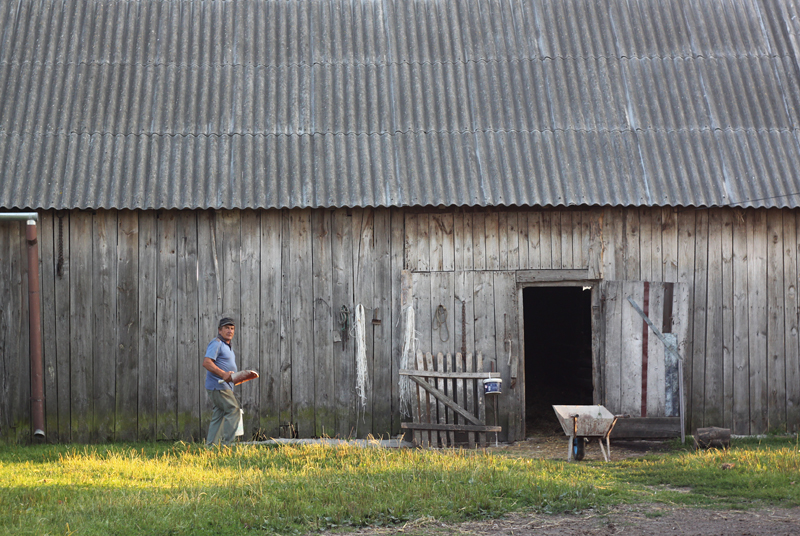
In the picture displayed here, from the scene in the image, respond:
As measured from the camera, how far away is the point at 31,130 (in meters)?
10.5

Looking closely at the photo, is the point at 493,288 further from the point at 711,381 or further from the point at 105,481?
the point at 105,481

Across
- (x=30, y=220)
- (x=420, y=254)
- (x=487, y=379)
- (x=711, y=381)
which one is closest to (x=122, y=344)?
(x=30, y=220)

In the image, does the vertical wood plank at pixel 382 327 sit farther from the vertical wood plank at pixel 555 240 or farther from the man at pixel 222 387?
the vertical wood plank at pixel 555 240

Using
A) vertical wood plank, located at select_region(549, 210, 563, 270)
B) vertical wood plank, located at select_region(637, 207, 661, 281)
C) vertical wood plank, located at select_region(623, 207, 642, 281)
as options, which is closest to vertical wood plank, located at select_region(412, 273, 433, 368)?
vertical wood plank, located at select_region(549, 210, 563, 270)

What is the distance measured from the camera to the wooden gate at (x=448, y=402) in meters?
9.73

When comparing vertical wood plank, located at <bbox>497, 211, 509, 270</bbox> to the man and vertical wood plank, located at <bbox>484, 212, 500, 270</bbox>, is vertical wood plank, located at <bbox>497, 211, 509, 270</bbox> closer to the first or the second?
vertical wood plank, located at <bbox>484, 212, 500, 270</bbox>

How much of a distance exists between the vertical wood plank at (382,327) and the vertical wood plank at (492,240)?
1192 mm

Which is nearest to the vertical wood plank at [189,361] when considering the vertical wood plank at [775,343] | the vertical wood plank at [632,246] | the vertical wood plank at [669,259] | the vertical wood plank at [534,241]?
the vertical wood plank at [534,241]

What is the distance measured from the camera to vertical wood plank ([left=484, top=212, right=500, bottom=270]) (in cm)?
1018

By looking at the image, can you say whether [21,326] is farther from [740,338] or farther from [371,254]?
[740,338]

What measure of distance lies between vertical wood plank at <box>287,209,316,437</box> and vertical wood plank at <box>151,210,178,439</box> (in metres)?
1.45

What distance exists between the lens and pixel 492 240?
33.4 feet

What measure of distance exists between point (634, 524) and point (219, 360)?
4891mm

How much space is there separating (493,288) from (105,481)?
5.14 metres
